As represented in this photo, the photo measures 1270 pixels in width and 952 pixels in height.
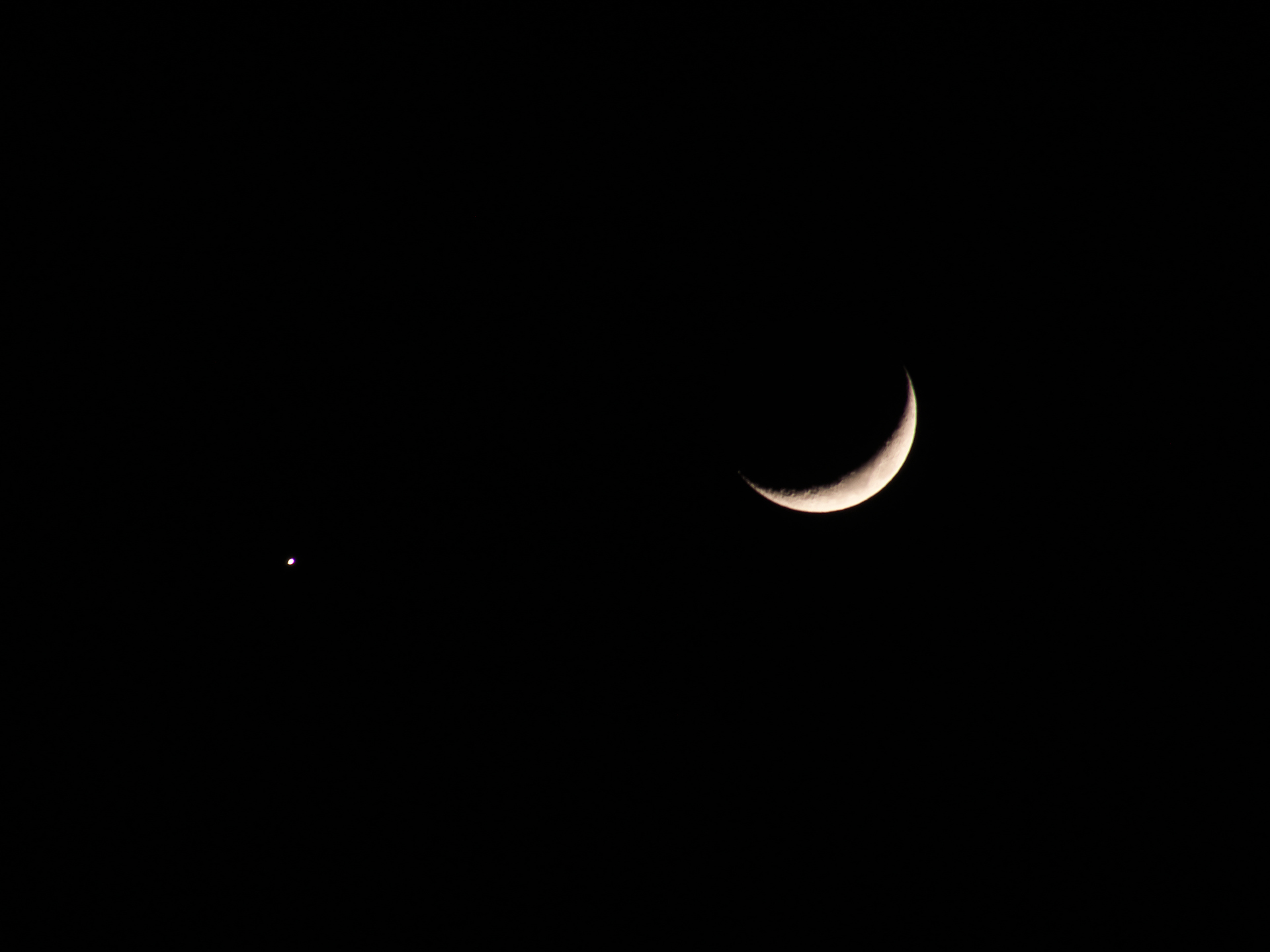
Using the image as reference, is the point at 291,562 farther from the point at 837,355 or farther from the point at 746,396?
the point at 837,355

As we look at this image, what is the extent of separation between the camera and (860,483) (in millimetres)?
2523

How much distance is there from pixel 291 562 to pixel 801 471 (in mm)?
2372

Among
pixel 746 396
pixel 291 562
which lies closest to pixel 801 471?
pixel 746 396

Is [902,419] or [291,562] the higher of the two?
[902,419]

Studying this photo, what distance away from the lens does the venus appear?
2.50m

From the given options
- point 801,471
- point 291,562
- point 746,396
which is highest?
point 746,396

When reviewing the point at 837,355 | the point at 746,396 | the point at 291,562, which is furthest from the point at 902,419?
the point at 291,562

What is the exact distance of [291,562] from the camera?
3100 mm

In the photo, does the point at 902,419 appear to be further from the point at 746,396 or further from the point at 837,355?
the point at 746,396

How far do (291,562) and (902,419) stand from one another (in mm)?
2782

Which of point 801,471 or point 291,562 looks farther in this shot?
point 291,562

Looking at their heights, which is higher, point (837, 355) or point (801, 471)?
point (837, 355)

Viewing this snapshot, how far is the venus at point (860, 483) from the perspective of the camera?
250cm

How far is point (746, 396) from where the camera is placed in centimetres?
247
